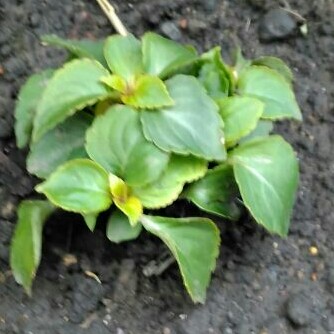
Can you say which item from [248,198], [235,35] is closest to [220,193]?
[248,198]

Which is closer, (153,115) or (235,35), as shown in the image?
(153,115)

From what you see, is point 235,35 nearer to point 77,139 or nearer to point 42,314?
point 77,139

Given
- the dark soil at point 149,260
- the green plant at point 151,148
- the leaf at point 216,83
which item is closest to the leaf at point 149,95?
the green plant at point 151,148

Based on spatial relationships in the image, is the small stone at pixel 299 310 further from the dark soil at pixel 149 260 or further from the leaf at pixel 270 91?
the leaf at pixel 270 91

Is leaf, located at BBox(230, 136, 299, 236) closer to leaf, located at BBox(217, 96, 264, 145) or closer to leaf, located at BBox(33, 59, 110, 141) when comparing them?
leaf, located at BBox(217, 96, 264, 145)

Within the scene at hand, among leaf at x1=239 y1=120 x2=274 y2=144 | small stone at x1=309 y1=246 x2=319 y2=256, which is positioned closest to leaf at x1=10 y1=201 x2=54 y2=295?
leaf at x1=239 y1=120 x2=274 y2=144

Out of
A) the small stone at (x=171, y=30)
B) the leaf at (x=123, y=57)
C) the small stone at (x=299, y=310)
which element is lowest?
the small stone at (x=299, y=310)
